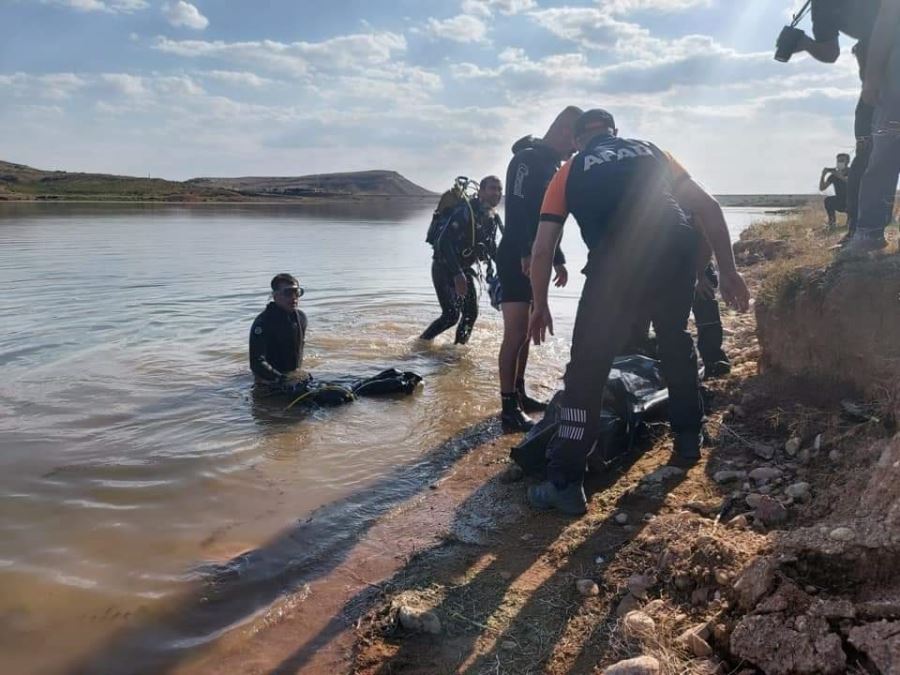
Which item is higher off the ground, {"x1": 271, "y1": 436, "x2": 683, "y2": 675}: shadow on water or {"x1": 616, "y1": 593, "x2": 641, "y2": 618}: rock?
{"x1": 616, "y1": 593, "x2": 641, "y2": 618}: rock

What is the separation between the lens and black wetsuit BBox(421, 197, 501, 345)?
273 inches

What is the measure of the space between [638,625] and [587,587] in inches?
16.1

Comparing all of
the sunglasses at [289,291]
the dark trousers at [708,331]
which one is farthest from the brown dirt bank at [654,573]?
the sunglasses at [289,291]

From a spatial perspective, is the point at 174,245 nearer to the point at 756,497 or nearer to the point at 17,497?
the point at 17,497

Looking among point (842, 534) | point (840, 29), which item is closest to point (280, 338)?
point (840, 29)

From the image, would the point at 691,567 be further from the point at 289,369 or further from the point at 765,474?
the point at 289,369

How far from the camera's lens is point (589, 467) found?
11.9ft

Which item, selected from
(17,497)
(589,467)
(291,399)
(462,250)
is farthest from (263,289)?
(589,467)

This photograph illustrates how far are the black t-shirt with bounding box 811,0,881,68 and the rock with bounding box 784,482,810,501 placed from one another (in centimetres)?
300

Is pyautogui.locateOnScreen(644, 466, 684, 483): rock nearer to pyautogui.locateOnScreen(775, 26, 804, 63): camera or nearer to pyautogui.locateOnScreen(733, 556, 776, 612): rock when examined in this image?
pyautogui.locateOnScreen(733, 556, 776, 612): rock

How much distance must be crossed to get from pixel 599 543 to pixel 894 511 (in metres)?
1.25

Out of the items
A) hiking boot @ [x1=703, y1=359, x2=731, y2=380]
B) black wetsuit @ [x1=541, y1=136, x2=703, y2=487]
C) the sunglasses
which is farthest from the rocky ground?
the sunglasses

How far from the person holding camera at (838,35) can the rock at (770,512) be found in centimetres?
281

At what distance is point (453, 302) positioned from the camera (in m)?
7.63
